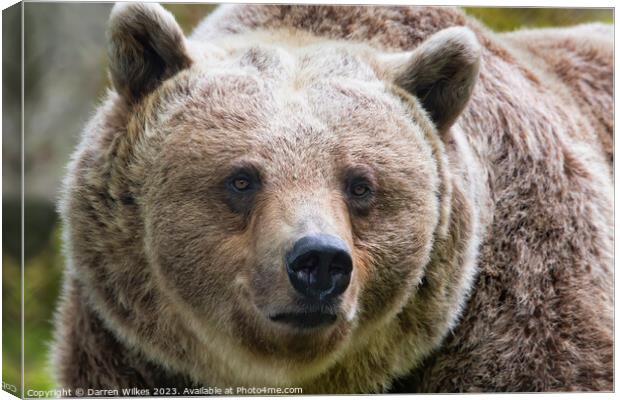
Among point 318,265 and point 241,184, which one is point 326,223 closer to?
point 318,265

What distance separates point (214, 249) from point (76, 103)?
271cm

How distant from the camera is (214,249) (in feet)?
18.1

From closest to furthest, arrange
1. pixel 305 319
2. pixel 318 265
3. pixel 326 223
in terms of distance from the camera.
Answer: pixel 318 265, pixel 326 223, pixel 305 319

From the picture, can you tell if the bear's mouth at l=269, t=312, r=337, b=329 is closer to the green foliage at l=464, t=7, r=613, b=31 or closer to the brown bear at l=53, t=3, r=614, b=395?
the brown bear at l=53, t=3, r=614, b=395

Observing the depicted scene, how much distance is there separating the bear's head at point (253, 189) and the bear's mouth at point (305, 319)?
0.01m

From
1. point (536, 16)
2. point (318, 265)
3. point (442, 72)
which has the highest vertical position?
point (442, 72)

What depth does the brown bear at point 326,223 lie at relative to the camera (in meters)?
5.45

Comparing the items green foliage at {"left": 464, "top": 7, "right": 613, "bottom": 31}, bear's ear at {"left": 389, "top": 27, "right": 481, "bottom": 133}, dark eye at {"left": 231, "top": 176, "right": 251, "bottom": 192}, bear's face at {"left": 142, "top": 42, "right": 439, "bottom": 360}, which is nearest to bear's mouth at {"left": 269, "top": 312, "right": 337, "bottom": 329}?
bear's face at {"left": 142, "top": 42, "right": 439, "bottom": 360}

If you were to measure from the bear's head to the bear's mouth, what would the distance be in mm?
11

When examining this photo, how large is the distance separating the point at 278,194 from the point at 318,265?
505mm

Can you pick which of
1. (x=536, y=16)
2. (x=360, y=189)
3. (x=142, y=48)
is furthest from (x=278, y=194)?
(x=536, y=16)

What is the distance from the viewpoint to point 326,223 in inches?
203

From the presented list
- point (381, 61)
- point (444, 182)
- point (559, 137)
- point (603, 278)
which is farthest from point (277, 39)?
point (603, 278)

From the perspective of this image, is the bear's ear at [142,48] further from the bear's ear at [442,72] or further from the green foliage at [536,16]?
the green foliage at [536,16]
